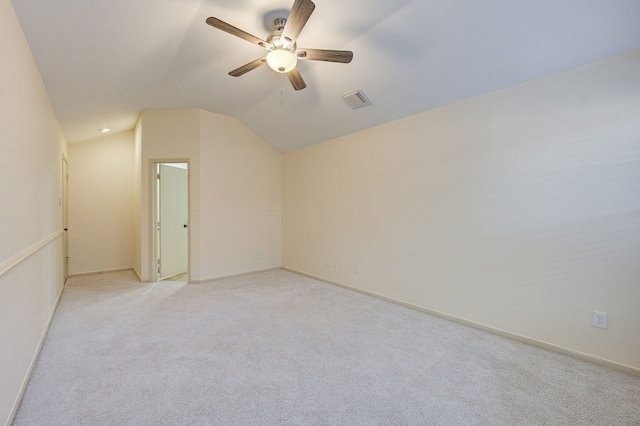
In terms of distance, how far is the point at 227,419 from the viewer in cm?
159

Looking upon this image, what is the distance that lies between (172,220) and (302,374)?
3.86m

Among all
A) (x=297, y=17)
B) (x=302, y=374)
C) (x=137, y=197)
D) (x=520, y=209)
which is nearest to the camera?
(x=297, y=17)

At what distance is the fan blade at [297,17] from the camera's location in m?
1.72

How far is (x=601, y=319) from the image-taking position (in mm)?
2174

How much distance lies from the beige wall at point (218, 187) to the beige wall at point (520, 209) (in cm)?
197

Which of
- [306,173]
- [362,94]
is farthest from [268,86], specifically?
[306,173]

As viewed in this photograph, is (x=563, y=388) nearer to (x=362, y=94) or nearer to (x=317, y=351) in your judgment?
(x=317, y=351)

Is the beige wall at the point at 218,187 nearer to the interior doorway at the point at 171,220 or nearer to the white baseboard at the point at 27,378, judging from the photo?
the interior doorway at the point at 171,220

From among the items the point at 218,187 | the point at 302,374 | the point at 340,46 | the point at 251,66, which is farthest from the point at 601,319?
the point at 218,187

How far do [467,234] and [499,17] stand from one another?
1.83 metres

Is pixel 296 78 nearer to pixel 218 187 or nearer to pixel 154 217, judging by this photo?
pixel 218 187

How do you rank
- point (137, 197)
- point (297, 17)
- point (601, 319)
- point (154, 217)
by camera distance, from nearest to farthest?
point (297, 17)
point (601, 319)
point (154, 217)
point (137, 197)

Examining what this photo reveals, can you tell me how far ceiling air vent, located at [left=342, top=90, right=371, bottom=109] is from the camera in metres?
3.25

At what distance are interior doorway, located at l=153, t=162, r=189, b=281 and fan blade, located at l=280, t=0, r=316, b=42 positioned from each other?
3.18 meters
